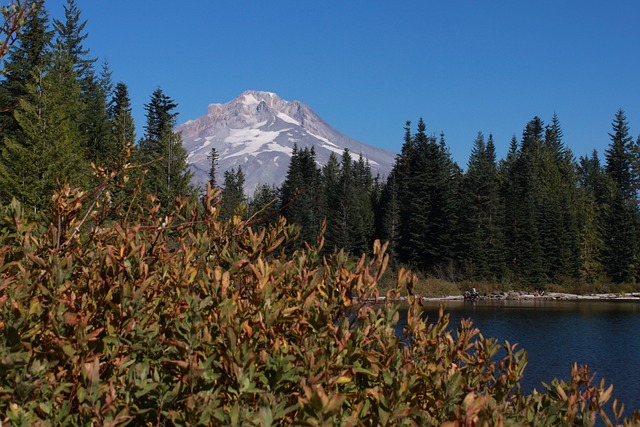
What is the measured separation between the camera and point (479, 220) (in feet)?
210

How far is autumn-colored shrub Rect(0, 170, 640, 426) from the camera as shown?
2203mm

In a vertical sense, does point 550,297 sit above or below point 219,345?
below

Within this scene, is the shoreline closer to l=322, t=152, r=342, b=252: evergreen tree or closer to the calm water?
the calm water


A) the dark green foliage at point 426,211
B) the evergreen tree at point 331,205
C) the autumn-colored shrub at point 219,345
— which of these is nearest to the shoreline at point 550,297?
the dark green foliage at point 426,211

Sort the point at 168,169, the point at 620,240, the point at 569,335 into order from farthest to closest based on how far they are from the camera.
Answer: the point at 620,240
the point at 168,169
the point at 569,335

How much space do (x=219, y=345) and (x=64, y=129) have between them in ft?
89.7

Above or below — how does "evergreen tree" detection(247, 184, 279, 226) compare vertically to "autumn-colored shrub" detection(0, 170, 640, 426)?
above

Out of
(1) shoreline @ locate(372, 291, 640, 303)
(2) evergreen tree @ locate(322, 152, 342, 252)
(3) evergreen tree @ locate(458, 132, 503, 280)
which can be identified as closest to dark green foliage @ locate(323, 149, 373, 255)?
(2) evergreen tree @ locate(322, 152, 342, 252)

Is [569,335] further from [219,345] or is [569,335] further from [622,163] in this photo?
[622,163]

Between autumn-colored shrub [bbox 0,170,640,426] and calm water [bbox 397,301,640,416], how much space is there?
1467 cm

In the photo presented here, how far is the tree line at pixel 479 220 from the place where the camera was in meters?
61.3

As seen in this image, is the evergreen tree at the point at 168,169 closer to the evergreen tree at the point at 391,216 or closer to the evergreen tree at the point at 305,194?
the evergreen tree at the point at 305,194

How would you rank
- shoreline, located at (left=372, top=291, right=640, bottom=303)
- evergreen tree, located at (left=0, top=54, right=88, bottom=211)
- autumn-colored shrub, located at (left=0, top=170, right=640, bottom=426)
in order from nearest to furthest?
autumn-colored shrub, located at (left=0, top=170, right=640, bottom=426), evergreen tree, located at (left=0, top=54, right=88, bottom=211), shoreline, located at (left=372, top=291, right=640, bottom=303)

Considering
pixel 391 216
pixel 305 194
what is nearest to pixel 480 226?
pixel 391 216
